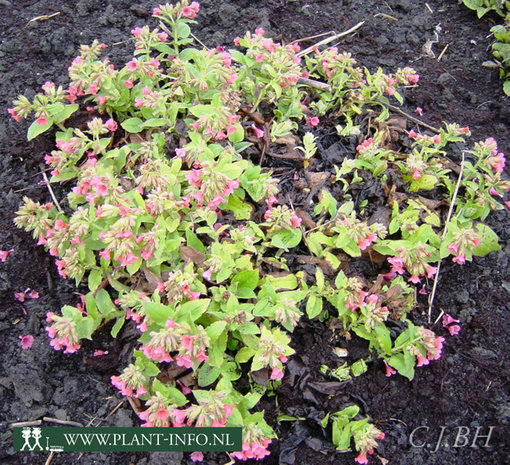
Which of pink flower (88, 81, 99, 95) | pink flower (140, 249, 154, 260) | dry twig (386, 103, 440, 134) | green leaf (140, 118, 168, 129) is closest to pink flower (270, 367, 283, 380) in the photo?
pink flower (140, 249, 154, 260)

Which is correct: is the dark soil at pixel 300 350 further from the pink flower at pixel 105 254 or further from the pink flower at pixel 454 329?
the pink flower at pixel 105 254

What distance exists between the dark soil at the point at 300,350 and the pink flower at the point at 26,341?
0.04m

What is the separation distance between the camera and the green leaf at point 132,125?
11.0ft

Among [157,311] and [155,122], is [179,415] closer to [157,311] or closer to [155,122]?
[157,311]

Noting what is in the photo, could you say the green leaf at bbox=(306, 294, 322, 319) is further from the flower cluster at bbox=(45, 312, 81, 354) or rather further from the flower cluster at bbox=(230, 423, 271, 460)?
the flower cluster at bbox=(45, 312, 81, 354)

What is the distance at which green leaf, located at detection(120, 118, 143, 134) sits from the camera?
11.0 ft

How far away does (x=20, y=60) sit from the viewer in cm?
426

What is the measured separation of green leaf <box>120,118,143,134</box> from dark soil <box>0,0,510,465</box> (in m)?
0.80

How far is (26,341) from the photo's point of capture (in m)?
3.02

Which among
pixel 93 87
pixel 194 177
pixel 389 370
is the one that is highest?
pixel 93 87

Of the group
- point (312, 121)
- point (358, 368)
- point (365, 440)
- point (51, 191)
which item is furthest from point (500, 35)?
point (51, 191)

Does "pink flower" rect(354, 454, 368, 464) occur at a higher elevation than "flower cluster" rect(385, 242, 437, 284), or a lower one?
lower

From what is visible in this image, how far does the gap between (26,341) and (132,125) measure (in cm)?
155

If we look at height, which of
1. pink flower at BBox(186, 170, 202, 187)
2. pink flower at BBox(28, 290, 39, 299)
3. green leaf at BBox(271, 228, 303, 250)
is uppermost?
pink flower at BBox(186, 170, 202, 187)
